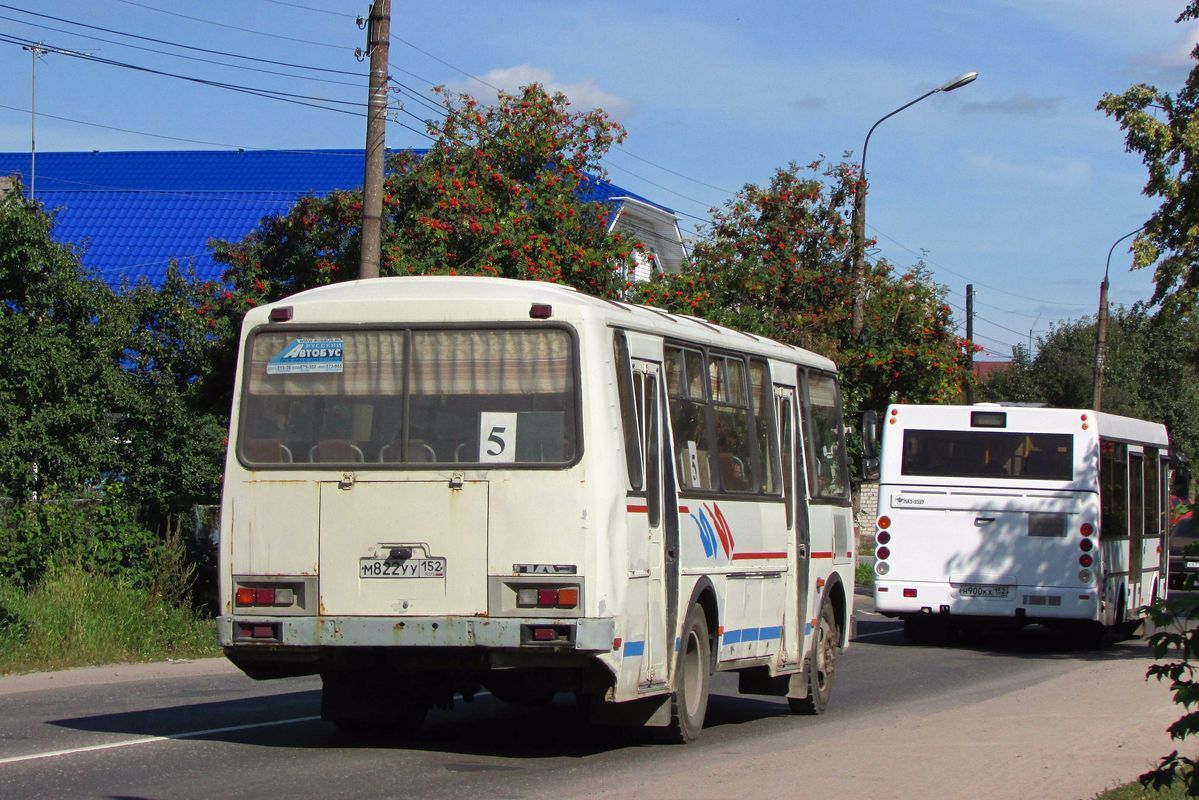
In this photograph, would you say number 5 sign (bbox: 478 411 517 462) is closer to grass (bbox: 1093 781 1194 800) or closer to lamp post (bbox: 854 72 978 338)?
grass (bbox: 1093 781 1194 800)

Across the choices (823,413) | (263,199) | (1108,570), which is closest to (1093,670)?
(1108,570)

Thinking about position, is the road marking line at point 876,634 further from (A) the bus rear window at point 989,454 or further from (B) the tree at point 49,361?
(B) the tree at point 49,361

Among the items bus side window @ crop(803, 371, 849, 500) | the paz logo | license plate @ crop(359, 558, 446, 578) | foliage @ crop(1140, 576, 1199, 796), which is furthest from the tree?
foliage @ crop(1140, 576, 1199, 796)

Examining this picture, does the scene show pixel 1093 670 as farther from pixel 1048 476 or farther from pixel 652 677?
pixel 652 677

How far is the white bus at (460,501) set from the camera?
10.0 m

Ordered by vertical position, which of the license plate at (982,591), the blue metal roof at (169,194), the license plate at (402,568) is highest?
the blue metal roof at (169,194)

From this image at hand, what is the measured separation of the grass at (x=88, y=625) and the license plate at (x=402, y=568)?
7.56 metres

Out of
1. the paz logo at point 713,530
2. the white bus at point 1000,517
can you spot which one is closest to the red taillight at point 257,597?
the paz logo at point 713,530

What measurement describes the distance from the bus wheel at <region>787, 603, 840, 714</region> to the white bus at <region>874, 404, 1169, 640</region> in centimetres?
735

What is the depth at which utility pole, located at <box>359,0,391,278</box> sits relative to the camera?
60.6 feet

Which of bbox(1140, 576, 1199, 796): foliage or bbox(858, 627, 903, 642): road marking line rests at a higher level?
bbox(1140, 576, 1199, 796): foliage

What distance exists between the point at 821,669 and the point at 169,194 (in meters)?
37.2

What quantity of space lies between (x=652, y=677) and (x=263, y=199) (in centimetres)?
3776

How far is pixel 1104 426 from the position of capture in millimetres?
22078
